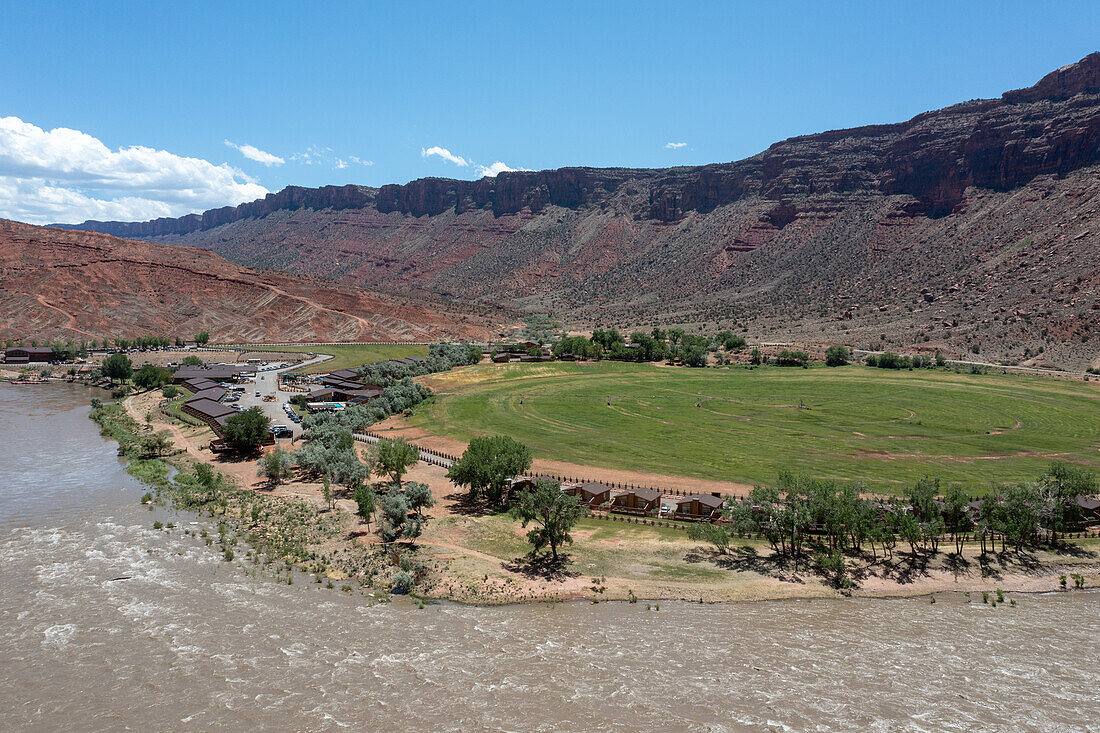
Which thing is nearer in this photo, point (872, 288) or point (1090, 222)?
point (1090, 222)

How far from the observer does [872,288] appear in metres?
150

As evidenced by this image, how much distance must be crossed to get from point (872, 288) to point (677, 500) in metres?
134

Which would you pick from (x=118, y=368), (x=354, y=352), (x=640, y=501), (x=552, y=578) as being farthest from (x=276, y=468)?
(x=354, y=352)

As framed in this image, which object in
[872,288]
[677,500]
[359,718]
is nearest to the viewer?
[359,718]

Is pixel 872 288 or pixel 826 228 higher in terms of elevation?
pixel 826 228

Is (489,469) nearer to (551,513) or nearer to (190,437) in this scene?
(551,513)

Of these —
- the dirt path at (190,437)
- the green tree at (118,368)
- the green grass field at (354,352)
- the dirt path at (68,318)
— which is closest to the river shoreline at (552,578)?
the dirt path at (190,437)

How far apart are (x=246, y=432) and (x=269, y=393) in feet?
101

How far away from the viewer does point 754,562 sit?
33.5m

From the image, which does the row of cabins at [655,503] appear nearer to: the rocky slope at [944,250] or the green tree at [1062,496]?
the green tree at [1062,496]

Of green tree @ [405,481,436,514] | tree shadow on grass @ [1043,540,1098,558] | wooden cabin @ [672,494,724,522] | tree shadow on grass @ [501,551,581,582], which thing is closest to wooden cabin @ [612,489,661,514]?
wooden cabin @ [672,494,724,522]

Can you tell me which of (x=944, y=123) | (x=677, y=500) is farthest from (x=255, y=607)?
(x=944, y=123)

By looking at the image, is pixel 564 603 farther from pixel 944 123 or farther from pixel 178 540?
pixel 944 123

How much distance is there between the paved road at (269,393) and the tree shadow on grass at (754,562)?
42.8 m
